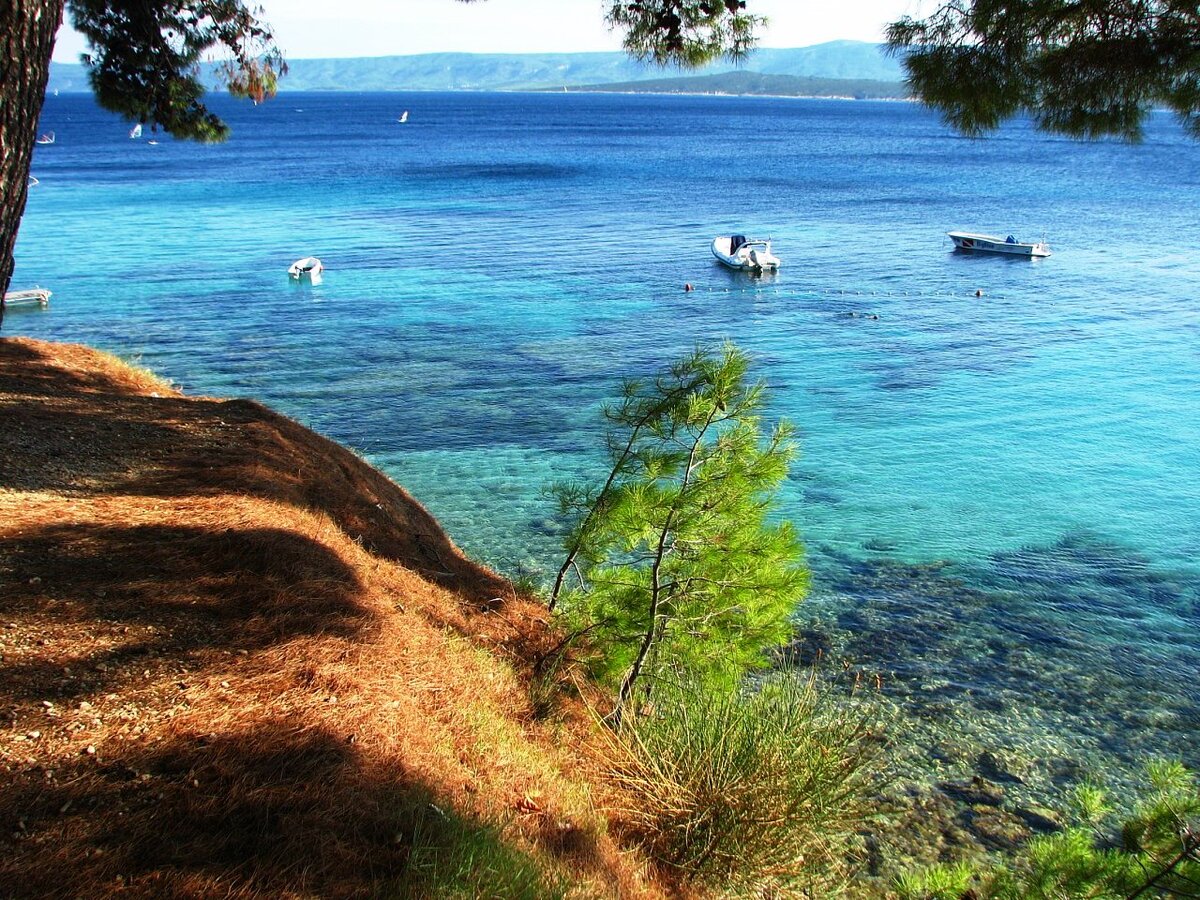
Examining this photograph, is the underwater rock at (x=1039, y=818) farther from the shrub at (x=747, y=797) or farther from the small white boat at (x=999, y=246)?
the small white boat at (x=999, y=246)

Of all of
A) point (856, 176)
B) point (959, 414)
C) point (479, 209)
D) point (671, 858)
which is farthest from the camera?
point (856, 176)

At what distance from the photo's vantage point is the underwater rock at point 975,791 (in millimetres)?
7621

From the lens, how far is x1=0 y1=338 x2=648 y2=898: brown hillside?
3.53 meters

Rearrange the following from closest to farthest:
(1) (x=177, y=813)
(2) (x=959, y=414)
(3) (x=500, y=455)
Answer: (1) (x=177, y=813) → (3) (x=500, y=455) → (2) (x=959, y=414)

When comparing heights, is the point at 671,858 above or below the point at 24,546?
below

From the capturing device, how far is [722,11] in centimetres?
864

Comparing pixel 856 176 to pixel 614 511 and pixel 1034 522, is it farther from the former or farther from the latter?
pixel 614 511

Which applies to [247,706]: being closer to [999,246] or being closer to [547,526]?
[547,526]

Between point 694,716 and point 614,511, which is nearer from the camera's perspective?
point 694,716

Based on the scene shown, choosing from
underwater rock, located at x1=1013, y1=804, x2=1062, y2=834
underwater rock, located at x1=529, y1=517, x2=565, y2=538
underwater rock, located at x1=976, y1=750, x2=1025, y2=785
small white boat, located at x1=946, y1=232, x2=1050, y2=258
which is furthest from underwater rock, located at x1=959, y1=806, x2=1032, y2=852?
small white boat, located at x1=946, y1=232, x2=1050, y2=258

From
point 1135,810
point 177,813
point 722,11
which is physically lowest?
point 1135,810

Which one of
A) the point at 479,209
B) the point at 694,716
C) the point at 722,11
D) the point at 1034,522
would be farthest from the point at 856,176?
the point at 694,716

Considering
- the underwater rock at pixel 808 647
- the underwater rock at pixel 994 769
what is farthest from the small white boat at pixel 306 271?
the underwater rock at pixel 994 769

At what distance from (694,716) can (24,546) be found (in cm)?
438
